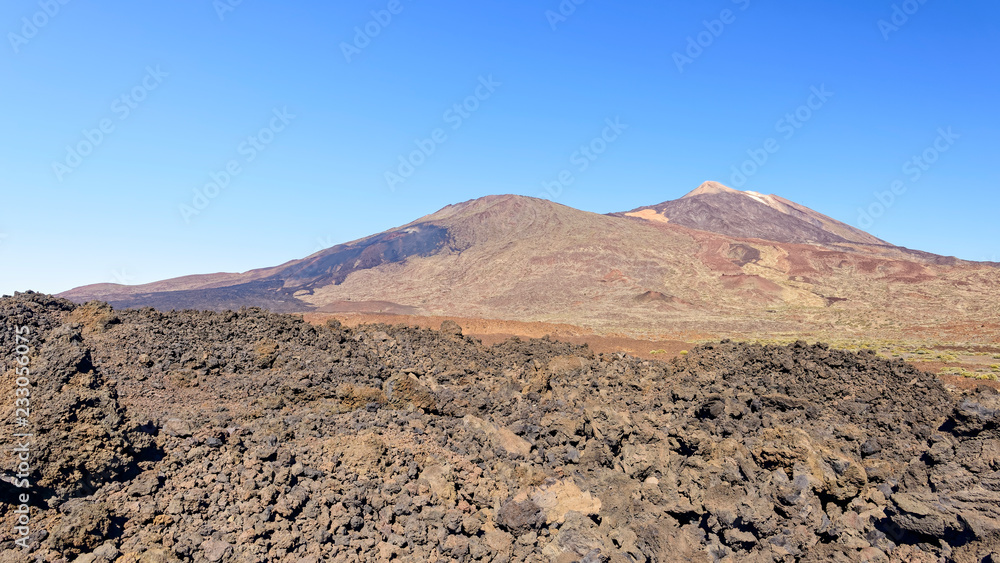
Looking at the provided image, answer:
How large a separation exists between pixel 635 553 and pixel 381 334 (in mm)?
10565

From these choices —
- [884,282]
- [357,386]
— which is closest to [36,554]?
[357,386]

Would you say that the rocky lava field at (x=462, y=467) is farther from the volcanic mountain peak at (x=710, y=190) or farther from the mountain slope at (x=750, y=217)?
the volcanic mountain peak at (x=710, y=190)

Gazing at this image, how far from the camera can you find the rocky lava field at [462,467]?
4.95m

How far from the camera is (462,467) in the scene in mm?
6965

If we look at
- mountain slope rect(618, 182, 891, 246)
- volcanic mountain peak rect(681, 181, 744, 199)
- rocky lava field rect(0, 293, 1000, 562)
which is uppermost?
volcanic mountain peak rect(681, 181, 744, 199)

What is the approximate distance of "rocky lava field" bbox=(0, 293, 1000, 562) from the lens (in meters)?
4.95

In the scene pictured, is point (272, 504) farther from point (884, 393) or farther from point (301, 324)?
point (884, 393)

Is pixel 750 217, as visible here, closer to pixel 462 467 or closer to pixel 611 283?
pixel 611 283

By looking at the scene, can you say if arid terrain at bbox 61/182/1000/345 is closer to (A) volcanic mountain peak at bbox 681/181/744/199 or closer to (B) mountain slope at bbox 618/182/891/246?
(B) mountain slope at bbox 618/182/891/246

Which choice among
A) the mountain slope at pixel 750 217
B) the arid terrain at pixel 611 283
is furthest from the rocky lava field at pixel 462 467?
the mountain slope at pixel 750 217

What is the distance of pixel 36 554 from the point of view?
434 centimetres

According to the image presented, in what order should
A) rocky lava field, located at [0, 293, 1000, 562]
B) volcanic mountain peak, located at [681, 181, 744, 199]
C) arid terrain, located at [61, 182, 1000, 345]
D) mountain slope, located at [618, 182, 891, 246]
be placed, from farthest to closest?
volcanic mountain peak, located at [681, 181, 744, 199] < mountain slope, located at [618, 182, 891, 246] < arid terrain, located at [61, 182, 1000, 345] < rocky lava field, located at [0, 293, 1000, 562]

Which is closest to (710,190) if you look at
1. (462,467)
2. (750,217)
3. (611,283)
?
(750,217)

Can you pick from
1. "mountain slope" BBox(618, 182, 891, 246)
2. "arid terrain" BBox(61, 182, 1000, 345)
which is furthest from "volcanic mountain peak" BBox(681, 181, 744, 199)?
"arid terrain" BBox(61, 182, 1000, 345)
